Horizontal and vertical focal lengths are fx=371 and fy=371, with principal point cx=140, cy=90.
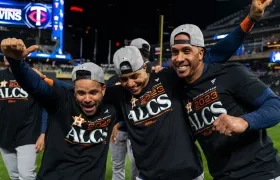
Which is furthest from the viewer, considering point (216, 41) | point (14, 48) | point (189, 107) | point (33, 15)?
point (216, 41)

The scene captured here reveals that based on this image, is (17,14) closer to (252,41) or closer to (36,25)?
(36,25)

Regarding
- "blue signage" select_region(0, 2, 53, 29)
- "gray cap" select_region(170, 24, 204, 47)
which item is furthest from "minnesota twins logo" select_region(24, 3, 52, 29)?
"gray cap" select_region(170, 24, 204, 47)

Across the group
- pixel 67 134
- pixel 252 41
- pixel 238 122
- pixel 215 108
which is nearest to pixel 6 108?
pixel 67 134

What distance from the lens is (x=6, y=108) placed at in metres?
4.62

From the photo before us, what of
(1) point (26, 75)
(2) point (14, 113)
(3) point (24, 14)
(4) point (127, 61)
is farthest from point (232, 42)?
(3) point (24, 14)

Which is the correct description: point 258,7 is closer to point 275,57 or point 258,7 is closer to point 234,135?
point 234,135

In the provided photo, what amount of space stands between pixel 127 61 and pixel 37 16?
1051 inches

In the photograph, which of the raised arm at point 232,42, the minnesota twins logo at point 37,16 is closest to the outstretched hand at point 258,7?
the raised arm at point 232,42

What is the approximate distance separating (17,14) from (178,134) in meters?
27.7

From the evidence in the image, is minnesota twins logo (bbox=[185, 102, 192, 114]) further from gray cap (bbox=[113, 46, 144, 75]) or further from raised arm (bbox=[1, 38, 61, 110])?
raised arm (bbox=[1, 38, 61, 110])

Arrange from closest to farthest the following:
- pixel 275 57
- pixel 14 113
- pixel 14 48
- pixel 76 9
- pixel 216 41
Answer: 1. pixel 14 48
2. pixel 14 113
3. pixel 275 57
4. pixel 216 41
5. pixel 76 9

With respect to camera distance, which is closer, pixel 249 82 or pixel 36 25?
pixel 249 82

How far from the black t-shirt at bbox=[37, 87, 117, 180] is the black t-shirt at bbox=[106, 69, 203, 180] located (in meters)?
0.30

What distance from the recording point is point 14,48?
2.56m
